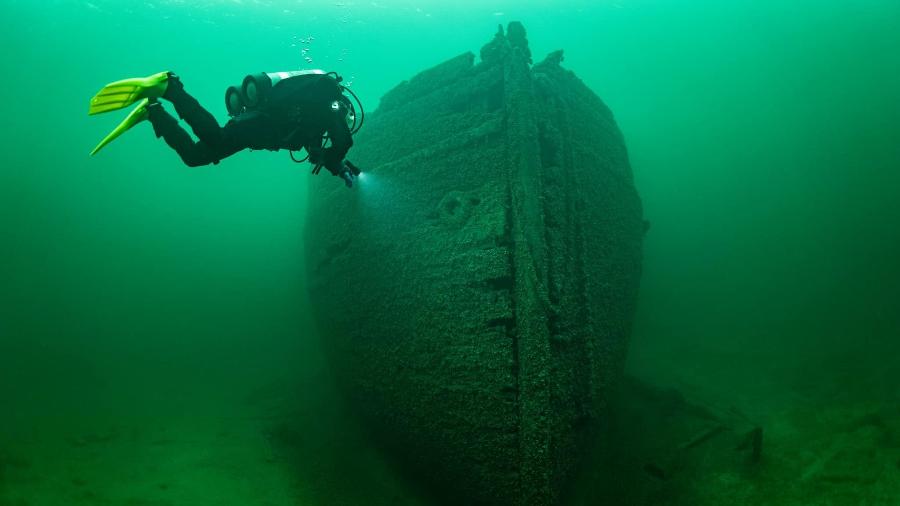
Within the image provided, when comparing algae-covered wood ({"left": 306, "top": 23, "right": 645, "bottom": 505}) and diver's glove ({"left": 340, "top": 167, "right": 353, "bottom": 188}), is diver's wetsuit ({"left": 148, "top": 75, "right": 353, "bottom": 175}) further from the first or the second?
algae-covered wood ({"left": 306, "top": 23, "right": 645, "bottom": 505})

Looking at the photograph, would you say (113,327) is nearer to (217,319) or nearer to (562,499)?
(217,319)

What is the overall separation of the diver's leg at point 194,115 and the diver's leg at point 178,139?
2.6 inches

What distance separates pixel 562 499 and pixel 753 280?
8.65 meters

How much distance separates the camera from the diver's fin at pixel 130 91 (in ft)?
9.07

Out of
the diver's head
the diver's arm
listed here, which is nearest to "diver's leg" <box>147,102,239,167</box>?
the diver's arm

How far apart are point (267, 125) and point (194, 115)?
17.5 inches

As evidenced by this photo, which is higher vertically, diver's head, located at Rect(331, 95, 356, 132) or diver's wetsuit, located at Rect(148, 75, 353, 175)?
diver's head, located at Rect(331, 95, 356, 132)

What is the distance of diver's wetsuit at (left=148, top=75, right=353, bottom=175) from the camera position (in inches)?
111

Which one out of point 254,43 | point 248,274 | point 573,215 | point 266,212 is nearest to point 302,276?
point 248,274

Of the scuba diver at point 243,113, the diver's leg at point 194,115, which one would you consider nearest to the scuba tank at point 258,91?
the scuba diver at point 243,113

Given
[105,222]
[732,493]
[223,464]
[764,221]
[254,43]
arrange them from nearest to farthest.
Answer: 1. [732,493]
2. [223,464]
3. [764,221]
4. [105,222]
5. [254,43]

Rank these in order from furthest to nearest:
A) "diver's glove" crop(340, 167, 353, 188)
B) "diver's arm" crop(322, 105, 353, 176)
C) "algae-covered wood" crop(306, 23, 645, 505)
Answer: "diver's glove" crop(340, 167, 353, 188) < "algae-covered wood" crop(306, 23, 645, 505) < "diver's arm" crop(322, 105, 353, 176)

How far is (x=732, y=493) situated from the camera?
12.6 ft

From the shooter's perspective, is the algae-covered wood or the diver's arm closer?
the diver's arm
